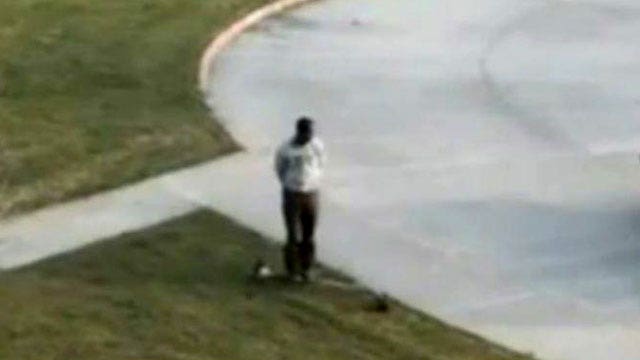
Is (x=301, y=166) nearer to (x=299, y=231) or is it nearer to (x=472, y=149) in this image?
(x=299, y=231)

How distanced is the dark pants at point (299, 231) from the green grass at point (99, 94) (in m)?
3.50

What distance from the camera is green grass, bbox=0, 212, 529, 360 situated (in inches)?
744

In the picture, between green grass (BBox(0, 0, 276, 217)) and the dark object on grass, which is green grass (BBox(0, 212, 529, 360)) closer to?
the dark object on grass

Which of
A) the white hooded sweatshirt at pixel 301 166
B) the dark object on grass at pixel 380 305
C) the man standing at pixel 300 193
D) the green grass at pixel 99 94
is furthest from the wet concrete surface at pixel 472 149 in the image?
the white hooded sweatshirt at pixel 301 166

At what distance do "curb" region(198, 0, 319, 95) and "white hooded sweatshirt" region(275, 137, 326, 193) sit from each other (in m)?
6.66

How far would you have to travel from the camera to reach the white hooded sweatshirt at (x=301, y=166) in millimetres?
20266

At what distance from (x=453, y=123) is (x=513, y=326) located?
6570mm

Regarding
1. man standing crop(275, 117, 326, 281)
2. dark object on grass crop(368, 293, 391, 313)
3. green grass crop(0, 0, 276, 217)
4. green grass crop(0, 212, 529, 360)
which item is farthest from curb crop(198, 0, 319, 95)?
dark object on grass crop(368, 293, 391, 313)

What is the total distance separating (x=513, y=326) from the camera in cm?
1978

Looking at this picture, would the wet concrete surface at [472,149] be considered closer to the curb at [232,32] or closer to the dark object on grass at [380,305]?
the curb at [232,32]

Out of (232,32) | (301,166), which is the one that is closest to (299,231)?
(301,166)

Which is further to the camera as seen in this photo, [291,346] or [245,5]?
[245,5]

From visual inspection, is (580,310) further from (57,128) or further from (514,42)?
(514,42)

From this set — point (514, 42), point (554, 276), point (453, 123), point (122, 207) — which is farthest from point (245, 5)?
point (554, 276)
